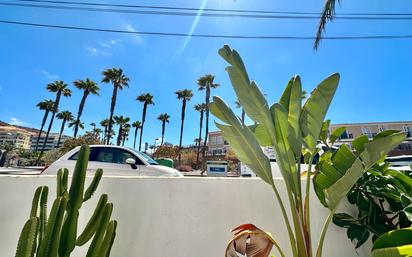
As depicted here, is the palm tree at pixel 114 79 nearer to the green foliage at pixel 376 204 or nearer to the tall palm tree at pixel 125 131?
the tall palm tree at pixel 125 131

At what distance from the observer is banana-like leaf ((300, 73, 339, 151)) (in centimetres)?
169

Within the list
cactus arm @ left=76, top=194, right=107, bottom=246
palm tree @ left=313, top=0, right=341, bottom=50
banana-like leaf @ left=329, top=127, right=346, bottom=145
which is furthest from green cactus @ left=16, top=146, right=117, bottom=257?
palm tree @ left=313, top=0, right=341, bottom=50

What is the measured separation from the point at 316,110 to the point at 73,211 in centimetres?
195

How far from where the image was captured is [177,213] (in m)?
2.04

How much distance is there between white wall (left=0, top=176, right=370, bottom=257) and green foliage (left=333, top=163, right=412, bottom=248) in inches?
14.0

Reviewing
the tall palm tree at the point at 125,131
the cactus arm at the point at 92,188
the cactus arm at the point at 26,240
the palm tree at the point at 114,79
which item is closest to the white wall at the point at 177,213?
the cactus arm at the point at 92,188

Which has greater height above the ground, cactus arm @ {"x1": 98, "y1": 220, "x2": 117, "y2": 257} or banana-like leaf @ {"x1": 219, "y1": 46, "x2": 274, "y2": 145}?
banana-like leaf @ {"x1": 219, "y1": 46, "x2": 274, "y2": 145}

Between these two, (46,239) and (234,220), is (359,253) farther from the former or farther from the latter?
(46,239)

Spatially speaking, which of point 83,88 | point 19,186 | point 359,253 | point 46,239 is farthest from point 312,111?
point 83,88

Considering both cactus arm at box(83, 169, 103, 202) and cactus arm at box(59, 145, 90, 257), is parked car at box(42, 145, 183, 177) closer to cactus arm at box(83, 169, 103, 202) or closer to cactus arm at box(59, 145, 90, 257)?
cactus arm at box(83, 169, 103, 202)

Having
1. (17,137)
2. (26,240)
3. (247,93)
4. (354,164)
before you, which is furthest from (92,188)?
(17,137)

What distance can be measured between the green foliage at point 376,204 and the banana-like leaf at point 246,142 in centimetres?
85

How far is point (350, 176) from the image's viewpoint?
1.27m

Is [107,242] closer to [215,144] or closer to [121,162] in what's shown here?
[121,162]
